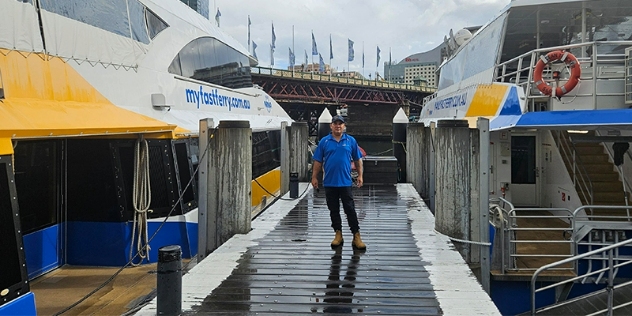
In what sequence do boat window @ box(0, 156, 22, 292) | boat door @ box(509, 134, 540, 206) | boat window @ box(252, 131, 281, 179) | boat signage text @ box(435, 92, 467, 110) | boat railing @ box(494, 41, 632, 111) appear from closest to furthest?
boat window @ box(0, 156, 22, 292) → boat railing @ box(494, 41, 632, 111) → boat door @ box(509, 134, 540, 206) → boat window @ box(252, 131, 281, 179) → boat signage text @ box(435, 92, 467, 110)

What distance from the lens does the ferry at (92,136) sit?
502 centimetres

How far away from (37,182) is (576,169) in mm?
9345

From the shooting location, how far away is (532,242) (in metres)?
7.04

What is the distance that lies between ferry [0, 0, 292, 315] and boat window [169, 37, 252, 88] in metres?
0.19

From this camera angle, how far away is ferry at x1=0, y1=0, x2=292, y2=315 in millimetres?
5023

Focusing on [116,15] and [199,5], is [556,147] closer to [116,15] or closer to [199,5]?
[116,15]

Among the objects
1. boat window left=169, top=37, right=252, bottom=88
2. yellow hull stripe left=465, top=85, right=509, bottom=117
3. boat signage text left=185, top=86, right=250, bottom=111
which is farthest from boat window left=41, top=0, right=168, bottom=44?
yellow hull stripe left=465, top=85, right=509, bottom=117

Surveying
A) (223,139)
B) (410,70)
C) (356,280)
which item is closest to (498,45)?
(223,139)

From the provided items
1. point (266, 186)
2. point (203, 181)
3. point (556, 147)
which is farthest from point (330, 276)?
point (266, 186)

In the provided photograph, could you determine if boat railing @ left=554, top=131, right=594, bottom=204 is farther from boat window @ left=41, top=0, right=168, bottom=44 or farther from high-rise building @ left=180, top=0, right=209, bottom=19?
high-rise building @ left=180, top=0, right=209, bottom=19

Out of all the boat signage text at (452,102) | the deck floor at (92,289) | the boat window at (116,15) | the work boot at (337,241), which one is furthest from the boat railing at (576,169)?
the boat window at (116,15)

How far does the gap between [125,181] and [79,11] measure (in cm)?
227

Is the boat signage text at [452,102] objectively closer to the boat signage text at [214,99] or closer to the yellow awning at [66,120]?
the boat signage text at [214,99]

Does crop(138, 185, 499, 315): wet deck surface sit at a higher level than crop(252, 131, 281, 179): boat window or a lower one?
lower
